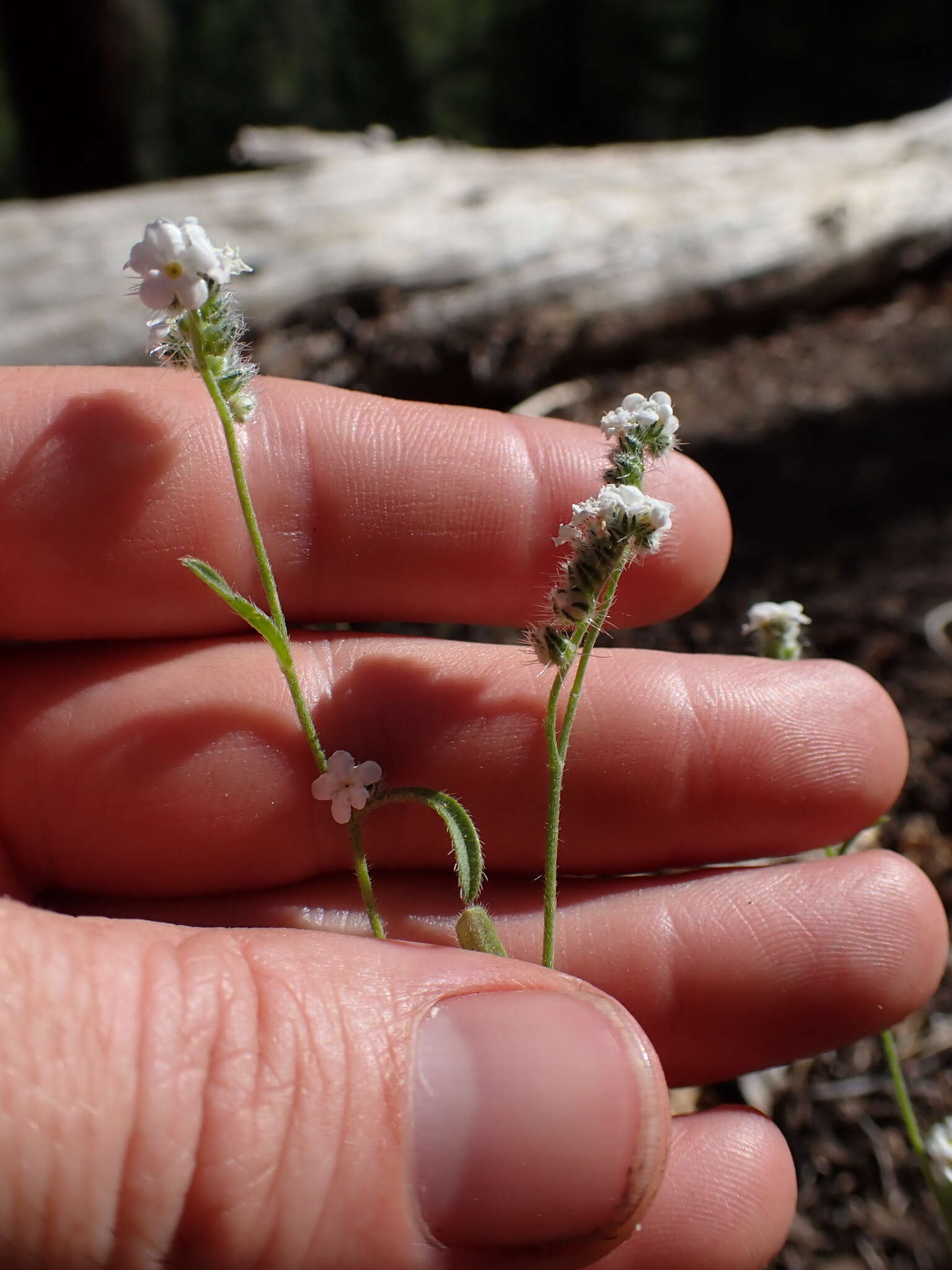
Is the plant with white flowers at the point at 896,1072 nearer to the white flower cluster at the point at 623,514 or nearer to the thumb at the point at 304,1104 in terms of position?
the white flower cluster at the point at 623,514

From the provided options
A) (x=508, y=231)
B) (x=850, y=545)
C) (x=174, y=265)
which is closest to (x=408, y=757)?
(x=174, y=265)

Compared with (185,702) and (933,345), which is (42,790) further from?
(933,345)

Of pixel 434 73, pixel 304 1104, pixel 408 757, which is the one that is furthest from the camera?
pixel 434 73

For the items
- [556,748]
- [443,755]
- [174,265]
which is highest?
[174,265]

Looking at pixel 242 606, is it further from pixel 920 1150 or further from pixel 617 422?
pixel 920 1150

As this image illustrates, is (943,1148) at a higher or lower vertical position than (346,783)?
lower

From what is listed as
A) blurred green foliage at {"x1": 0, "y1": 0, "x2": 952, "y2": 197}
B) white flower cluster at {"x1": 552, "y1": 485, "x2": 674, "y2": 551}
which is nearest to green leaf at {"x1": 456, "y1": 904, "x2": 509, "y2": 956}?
white flower cluster at {"x1": 552, "y1": 485, "x2": 674, "y2": 551}
